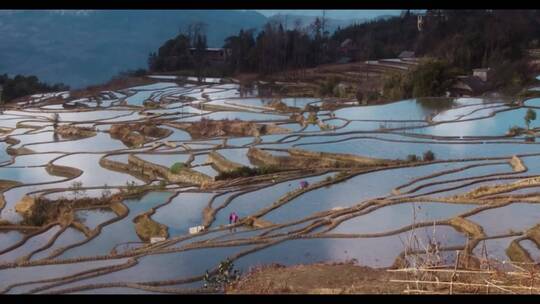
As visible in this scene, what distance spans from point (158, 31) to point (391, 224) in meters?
20.2

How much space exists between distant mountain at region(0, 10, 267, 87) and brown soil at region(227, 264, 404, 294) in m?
12.6

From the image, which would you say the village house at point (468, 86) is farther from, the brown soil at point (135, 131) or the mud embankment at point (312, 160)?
the mud embankment at point (312, 160)

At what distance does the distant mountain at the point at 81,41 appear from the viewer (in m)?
19.2

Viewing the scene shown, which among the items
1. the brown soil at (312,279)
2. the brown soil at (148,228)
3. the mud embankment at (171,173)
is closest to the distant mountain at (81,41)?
the mud embankment at (171,173)

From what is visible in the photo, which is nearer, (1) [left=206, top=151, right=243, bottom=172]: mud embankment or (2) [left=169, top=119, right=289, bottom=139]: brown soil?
(1) [left=206, top=151, right=243, bottom=172]: mud embankment

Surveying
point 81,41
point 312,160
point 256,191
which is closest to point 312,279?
point 256,191

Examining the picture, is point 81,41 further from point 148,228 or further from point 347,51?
point 148,228

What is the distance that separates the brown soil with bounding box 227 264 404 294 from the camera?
4090 millimetres

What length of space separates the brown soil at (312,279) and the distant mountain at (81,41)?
12.6 metres

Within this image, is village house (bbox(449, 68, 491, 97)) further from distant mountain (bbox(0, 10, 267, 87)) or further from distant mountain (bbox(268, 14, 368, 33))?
distant mountain (bbox(268, 14, 368, 33))

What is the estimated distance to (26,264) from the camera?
5.68 m

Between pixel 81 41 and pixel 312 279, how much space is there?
19.5m

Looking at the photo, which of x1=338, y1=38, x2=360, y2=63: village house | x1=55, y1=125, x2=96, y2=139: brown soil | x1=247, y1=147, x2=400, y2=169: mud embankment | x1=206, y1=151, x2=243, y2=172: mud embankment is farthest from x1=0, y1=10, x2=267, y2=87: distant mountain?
x1=247, y1=147, x2=400, y2=169: mud embankment
